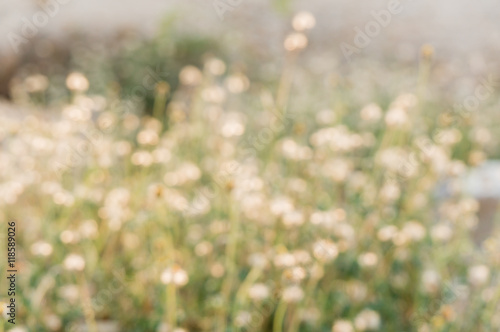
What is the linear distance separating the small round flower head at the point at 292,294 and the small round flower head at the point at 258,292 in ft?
0.21

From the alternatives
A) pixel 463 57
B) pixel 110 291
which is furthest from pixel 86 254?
pixel 463 57

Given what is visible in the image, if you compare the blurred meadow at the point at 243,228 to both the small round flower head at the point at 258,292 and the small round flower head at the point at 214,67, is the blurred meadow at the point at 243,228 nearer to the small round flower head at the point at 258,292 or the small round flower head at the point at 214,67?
the small round flower head at the point at 258,292

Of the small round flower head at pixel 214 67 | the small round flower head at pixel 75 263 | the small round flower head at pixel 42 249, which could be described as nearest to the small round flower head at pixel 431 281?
the small round flower head at pixel 75 263

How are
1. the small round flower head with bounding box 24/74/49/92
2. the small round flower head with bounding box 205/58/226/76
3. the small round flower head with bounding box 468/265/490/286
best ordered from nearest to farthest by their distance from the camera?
the small round flower head with bounding box 468/265/490/286, the small round flower head with bounding box 24/74/49/92, the small round flower head with bounding box 205/58/226/76

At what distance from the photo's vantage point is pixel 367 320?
2004 millimetres

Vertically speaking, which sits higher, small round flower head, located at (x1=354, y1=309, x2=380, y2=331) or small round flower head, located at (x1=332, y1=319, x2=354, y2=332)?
small round flower head, located at (x1=332, y1=319, x2=354, y2=332)

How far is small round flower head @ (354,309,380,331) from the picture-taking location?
1963 mm

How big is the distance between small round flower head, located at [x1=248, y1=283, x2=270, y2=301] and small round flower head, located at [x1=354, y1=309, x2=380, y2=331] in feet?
1.06

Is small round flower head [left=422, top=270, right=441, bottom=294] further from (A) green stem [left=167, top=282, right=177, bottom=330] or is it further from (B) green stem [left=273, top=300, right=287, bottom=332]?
(A) green stem [left=167, top=282, right=177, bottom=330]

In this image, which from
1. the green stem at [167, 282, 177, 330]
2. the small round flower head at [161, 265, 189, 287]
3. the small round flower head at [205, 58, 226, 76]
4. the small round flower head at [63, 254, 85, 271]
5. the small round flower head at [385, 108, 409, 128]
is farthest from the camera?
the small round flower head at [205, 58, 226, 76]

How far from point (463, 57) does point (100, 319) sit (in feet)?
17.0

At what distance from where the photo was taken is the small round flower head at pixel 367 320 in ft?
6.44

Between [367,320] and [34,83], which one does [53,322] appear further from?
[34,83]


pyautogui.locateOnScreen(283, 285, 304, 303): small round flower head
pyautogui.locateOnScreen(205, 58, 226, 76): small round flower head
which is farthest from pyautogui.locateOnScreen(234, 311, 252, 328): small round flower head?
pyautogui.locateOnScreen(205, 58, 226, 76): small round flower head
